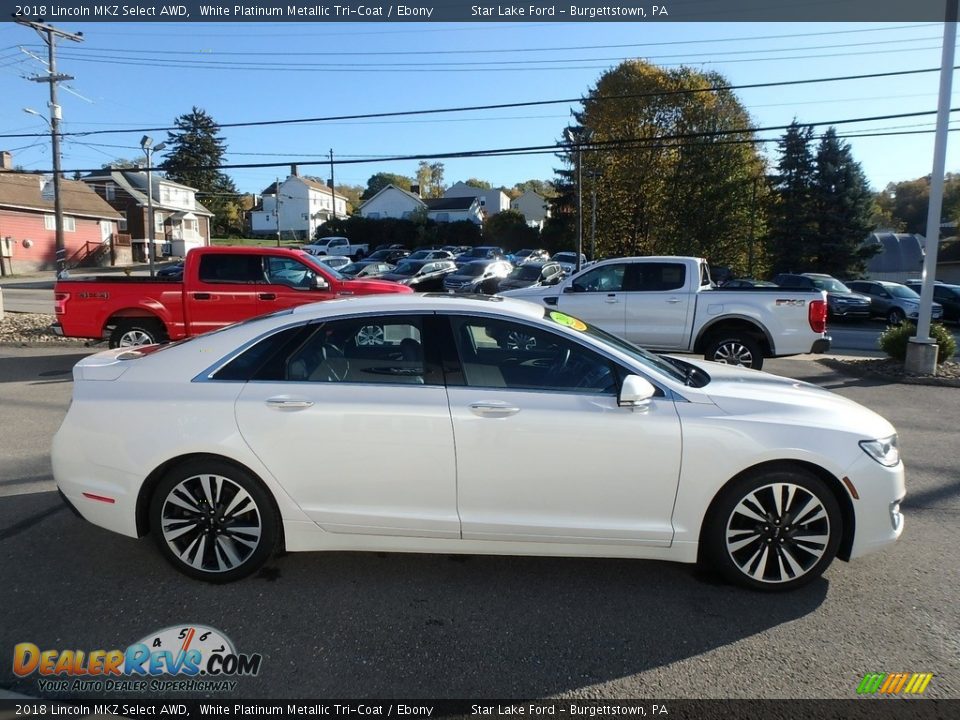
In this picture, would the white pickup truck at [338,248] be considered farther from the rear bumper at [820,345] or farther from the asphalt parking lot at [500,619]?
the asphalt parking lot at [500,619]

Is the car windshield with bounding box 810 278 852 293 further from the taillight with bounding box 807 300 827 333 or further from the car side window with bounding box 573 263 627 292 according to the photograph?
the car side window with bounding box 573 263 627 292

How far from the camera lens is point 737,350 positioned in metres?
9.45

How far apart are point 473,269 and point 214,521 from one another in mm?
20986

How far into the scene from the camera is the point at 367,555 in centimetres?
397

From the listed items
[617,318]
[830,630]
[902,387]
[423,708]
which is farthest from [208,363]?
[902,387]

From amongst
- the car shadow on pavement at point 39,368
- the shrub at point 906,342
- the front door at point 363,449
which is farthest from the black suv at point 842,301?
the front door at point 363,449

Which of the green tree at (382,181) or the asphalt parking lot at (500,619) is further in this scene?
the green tree at (382,181)

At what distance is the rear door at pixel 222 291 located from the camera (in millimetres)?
10094

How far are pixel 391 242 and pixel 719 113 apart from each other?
31774mm

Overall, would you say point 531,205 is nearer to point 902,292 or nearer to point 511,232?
point 511,232

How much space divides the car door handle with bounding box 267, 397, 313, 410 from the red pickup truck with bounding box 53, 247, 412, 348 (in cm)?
667

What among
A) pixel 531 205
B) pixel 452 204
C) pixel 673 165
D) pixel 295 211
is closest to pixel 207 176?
pixel 295 211

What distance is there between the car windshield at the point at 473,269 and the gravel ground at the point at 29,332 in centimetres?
1302

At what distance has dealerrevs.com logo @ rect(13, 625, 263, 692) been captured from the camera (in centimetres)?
279
